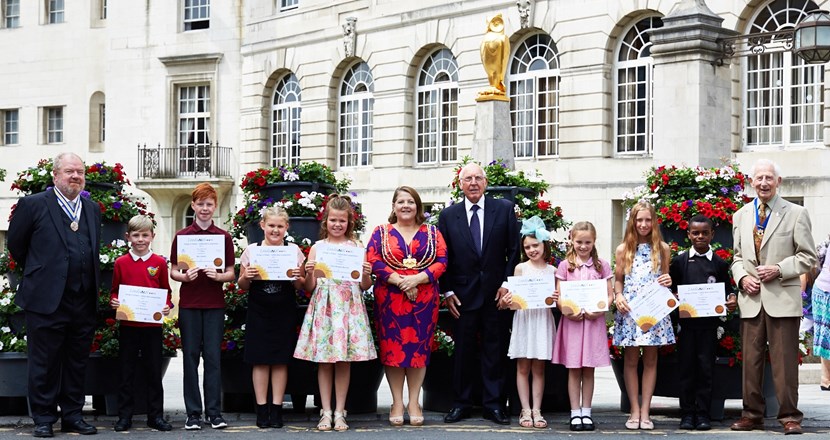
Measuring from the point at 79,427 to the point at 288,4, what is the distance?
26.1 meters

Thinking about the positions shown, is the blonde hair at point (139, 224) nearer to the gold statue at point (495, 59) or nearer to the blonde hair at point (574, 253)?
the blonde hair at point (574, 253)

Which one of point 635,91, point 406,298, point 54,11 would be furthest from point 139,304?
point 54,11

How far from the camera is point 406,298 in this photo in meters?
10.8

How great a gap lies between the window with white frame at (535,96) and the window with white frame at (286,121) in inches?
314

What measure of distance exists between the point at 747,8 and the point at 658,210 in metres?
13.6

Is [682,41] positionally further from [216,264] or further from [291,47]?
[291,47]

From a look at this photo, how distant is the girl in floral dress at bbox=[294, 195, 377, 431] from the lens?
1064 cm

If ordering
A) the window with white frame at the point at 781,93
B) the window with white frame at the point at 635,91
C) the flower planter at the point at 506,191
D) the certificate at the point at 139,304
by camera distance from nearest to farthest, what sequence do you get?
the certificate at the point at 139,304, the flower planter at the point at 506,191, the window with white frame at the point at 781,93, the window with white frame at the point at 635,91

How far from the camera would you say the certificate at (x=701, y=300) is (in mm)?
10648

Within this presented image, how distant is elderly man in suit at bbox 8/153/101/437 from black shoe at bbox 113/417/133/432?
0.24 meters

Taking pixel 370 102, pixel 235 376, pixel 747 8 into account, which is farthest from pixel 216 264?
pixel 370 102

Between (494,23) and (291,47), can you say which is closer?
(494,23)

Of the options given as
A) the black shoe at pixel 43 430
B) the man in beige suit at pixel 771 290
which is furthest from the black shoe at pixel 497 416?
the black shoe at pixel 43 430

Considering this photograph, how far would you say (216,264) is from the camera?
35.1ft
